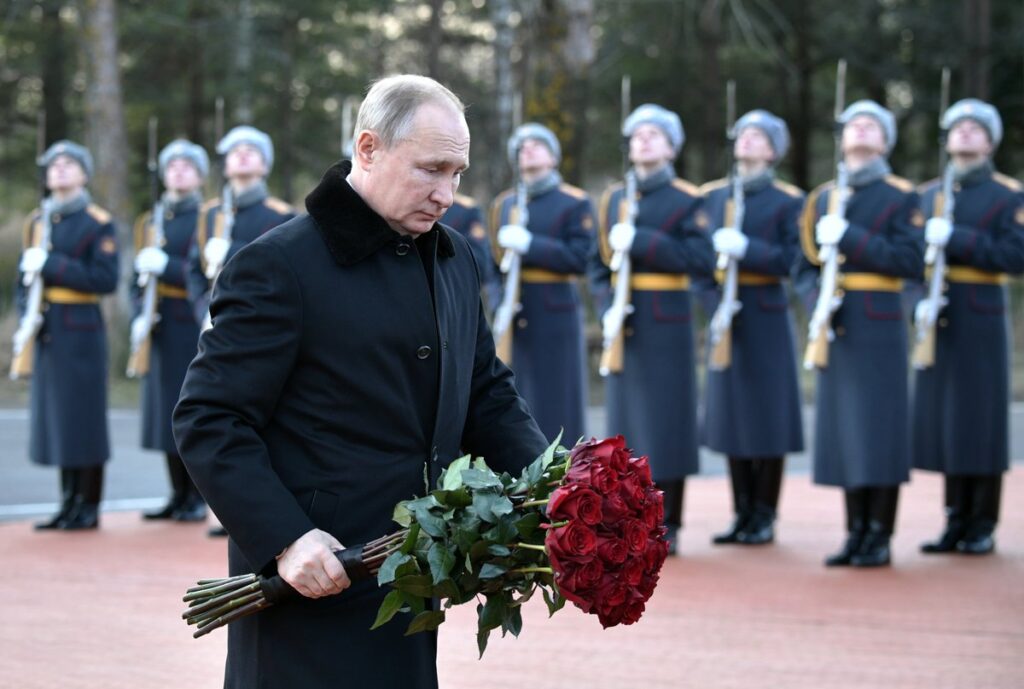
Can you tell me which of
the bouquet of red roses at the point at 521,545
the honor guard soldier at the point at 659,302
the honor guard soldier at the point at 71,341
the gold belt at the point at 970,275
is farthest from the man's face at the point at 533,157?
the bouquet of red roses at the point at 521,545

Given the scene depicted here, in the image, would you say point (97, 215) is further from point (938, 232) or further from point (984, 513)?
point (984, 513)

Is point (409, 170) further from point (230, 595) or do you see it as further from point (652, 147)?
point (652, 147)

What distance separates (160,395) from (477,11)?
62.1ft

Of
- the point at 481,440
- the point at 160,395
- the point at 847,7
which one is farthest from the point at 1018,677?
the point at 847,7

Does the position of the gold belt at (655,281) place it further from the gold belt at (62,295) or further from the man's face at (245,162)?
the gold belt at (62,295)

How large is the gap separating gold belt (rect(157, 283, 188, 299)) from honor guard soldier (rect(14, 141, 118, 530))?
1.24ft

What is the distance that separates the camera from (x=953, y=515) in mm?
8672

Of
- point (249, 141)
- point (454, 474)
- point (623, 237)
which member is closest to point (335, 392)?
point (454, 474)

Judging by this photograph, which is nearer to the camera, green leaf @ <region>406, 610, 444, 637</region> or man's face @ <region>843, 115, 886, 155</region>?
green leaf @ <region>406, 610, 444, 637</region>

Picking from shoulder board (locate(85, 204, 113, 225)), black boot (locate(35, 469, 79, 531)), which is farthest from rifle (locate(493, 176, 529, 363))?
black boot (locate(35, 469, 79, 531))

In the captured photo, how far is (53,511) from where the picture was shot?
33.6 ft

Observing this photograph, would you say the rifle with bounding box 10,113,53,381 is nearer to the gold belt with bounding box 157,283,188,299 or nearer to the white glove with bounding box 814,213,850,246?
the gold belt with bounding box 157,283,188,299

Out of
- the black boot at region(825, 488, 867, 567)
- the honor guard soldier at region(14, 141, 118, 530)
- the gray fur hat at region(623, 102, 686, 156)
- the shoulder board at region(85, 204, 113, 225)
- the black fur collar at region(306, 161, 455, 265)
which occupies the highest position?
the gray fur hat at region(623, 102, 686, 156)

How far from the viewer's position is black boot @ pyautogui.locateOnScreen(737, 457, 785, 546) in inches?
351
